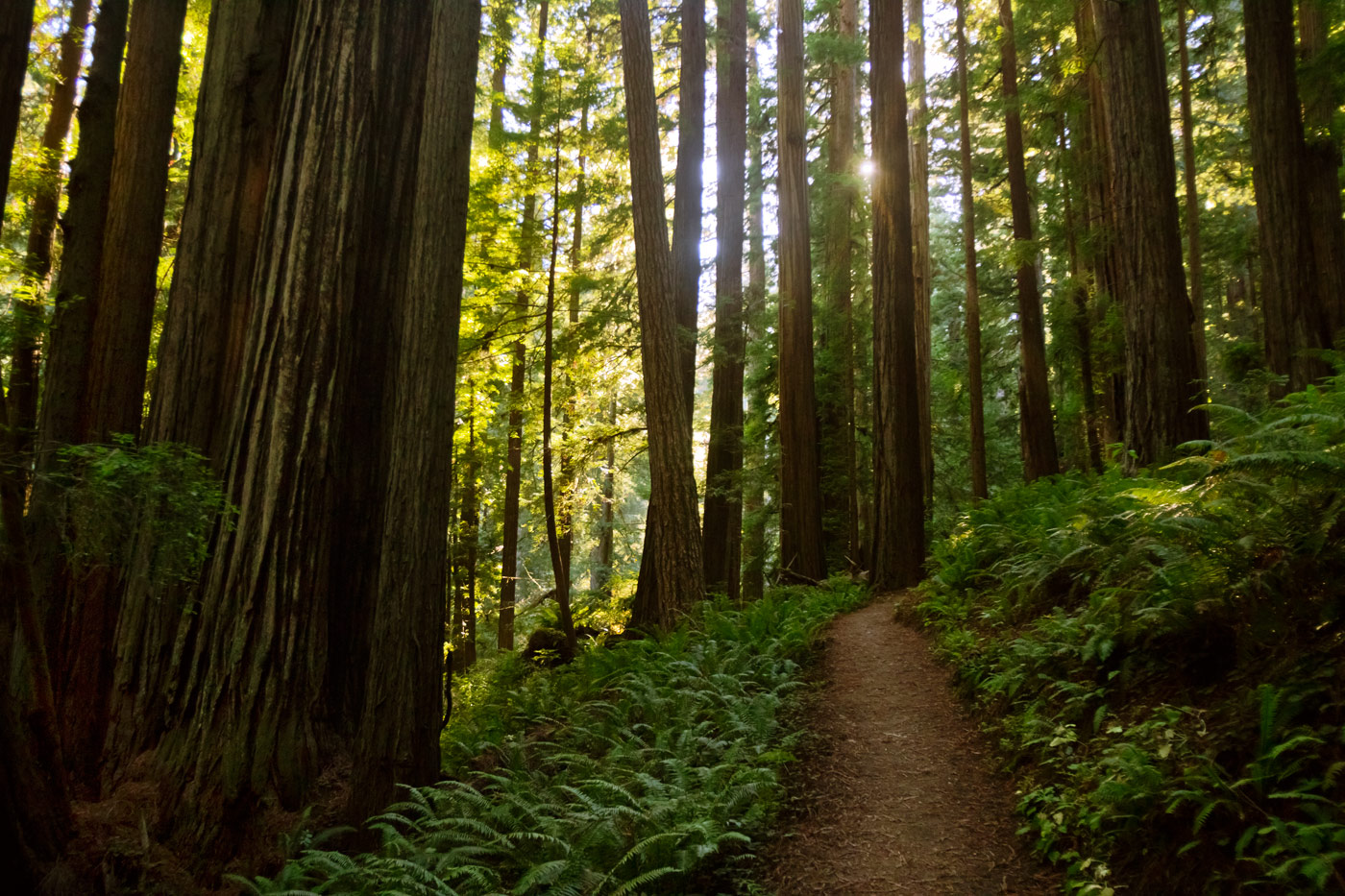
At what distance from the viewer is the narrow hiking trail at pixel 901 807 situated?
3.52 metres

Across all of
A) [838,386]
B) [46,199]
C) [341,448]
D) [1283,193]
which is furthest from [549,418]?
[1283,193]

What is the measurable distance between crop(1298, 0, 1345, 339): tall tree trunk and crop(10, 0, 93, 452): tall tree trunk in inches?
521

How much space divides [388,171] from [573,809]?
4.86m

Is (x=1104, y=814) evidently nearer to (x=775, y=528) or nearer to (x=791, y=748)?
(x=791, y=748)

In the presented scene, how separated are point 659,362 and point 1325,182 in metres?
8.18

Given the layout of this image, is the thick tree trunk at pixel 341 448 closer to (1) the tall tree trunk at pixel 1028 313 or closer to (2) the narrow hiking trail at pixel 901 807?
(2) the narrow hiking trail at pixel 901 807

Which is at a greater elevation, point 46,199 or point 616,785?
point 46,199

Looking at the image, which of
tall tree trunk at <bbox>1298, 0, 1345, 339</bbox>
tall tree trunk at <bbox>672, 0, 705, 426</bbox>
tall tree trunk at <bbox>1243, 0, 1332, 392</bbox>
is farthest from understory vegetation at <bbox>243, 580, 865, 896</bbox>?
tall tree trunk at <bbox>1298, 0, 1345, 339</bbox>

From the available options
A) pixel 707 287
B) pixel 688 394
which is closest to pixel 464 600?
pixel 688 394

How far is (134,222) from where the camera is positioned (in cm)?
664

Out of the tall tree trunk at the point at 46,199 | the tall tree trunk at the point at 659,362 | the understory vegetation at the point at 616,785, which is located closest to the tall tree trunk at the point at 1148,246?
the understory vegetation at the point at 616,785

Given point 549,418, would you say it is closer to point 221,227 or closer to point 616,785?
point 221,227

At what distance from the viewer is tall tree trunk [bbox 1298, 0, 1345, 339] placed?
8156 mm

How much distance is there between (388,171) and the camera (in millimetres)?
5910
